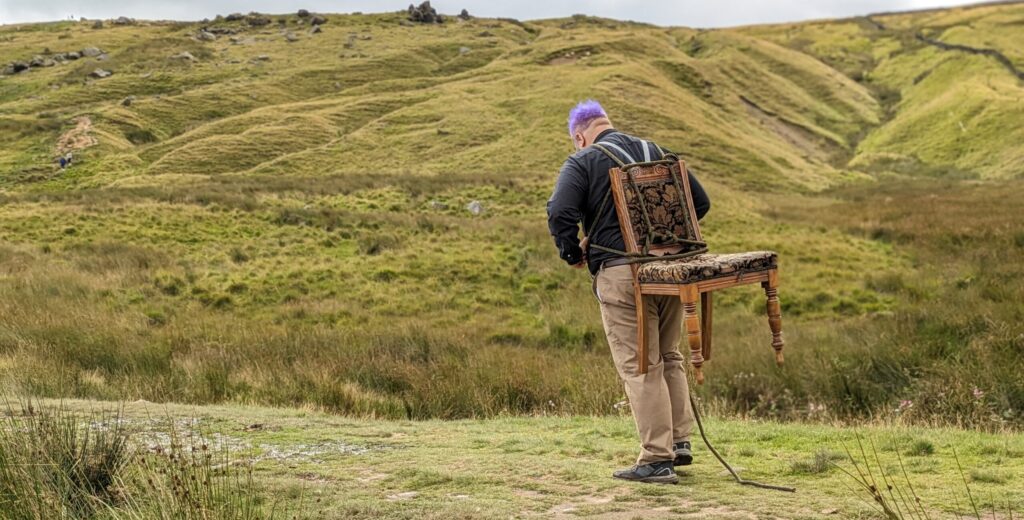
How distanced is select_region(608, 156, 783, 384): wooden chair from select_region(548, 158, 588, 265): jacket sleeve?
26 centimetres

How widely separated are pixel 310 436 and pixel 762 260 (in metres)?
4.55

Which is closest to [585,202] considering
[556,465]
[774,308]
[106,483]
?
[774,308]

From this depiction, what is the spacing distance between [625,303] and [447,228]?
25.1 metres

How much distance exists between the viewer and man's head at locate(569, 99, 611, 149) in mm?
6293

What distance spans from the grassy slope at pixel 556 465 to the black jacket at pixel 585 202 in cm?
169

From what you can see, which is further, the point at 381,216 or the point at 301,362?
the point at 381,216

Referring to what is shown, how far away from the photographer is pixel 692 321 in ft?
16.7

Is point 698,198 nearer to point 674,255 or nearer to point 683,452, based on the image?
point 674,255

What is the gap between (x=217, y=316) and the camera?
1920cm

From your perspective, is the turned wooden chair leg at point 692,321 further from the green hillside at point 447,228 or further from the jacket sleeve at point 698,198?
the green hillside at point 447,228

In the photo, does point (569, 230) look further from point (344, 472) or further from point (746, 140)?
point (746, 140)

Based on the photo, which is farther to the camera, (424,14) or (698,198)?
(424,14)

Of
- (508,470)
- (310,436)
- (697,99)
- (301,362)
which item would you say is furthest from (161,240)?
(697,99)

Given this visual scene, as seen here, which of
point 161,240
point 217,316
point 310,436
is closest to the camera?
point 310,436
